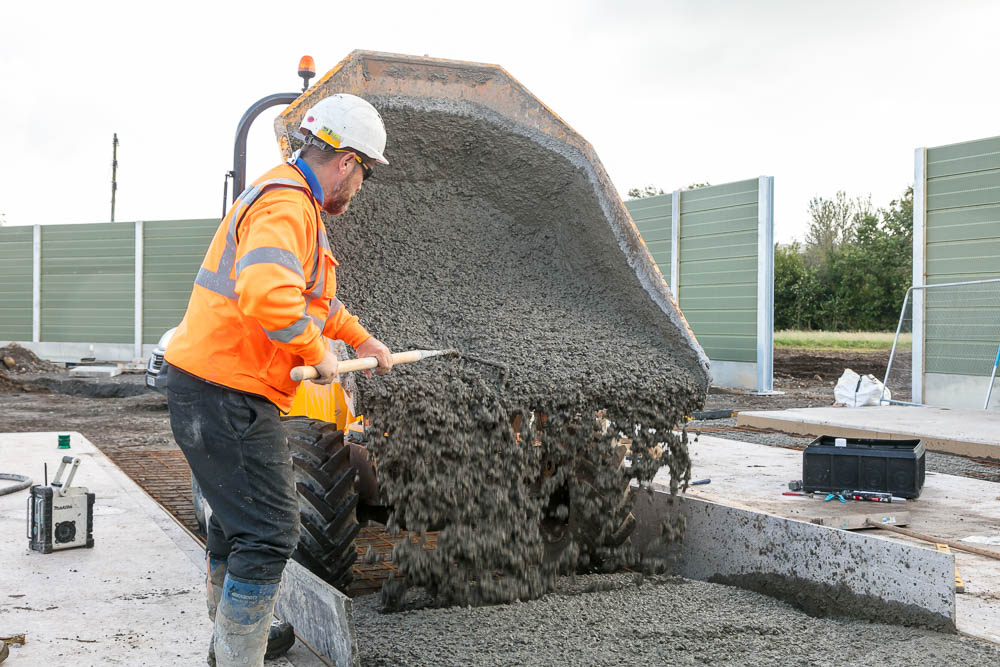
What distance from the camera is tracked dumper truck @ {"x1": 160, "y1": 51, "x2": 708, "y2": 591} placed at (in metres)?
3.55

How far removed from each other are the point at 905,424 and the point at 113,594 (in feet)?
25.0

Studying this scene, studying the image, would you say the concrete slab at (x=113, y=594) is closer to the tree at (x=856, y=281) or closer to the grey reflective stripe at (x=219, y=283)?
the grey reflective stripe at (x=219, y=283)

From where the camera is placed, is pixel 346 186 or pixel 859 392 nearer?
pixel 346 186

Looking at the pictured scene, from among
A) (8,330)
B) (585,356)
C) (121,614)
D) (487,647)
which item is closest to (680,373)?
(585,356)

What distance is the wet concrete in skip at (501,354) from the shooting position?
3.32 metres

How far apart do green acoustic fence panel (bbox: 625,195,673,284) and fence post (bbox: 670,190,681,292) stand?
0.28ft

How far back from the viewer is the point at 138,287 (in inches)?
756

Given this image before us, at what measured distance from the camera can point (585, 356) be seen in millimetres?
3783

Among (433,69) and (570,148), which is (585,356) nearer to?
(570,148)

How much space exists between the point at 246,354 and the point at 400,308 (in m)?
1.32

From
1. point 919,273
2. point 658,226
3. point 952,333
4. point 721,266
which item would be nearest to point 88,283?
point 658,226

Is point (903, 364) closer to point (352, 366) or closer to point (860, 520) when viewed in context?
point (860, 520)

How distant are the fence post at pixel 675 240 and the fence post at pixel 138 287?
11.2 metres

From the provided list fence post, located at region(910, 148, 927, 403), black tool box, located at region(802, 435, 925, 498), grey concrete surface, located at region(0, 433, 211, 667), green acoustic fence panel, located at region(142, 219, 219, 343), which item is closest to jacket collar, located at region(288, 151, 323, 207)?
grey concrete surface, located at region(0, 433, 211, 667)
